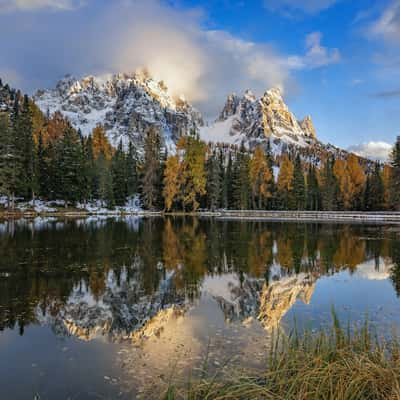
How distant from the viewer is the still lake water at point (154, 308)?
773 centimetres

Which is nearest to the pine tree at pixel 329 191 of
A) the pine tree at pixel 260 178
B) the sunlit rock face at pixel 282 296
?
the pine tree at pixel 260 178

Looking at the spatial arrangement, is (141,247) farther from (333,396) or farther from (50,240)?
(333,396)

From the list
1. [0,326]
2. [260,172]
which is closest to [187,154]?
[260,172]

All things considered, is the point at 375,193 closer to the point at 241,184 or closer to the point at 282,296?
the point at 241,184

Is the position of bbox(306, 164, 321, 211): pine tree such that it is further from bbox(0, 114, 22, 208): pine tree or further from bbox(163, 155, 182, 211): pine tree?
bbox(0, 114, 22, 208): pine tree

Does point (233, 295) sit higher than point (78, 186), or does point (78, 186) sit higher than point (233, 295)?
point (78, 186)

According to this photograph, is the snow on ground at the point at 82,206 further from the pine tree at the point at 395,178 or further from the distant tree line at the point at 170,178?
the pine tree at the point at 395,178

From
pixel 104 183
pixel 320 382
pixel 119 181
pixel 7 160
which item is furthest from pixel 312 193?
pixel 320 382

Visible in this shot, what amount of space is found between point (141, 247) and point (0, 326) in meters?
16.6

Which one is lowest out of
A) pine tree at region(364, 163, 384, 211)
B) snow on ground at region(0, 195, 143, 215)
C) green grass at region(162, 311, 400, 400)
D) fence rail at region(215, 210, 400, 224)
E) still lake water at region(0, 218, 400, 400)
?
still lake water at region(0, 218, 400, 400)

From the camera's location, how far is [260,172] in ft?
278

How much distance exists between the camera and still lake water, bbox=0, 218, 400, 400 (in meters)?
7.73

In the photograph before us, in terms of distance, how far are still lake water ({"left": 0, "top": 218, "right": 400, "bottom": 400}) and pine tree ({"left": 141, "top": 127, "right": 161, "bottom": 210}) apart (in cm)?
5086

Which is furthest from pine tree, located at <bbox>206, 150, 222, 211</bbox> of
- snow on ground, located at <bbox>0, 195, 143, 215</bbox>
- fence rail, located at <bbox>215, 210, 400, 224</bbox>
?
snow on ground, located at <bbox>0, 195, 143, 215</bbox>
